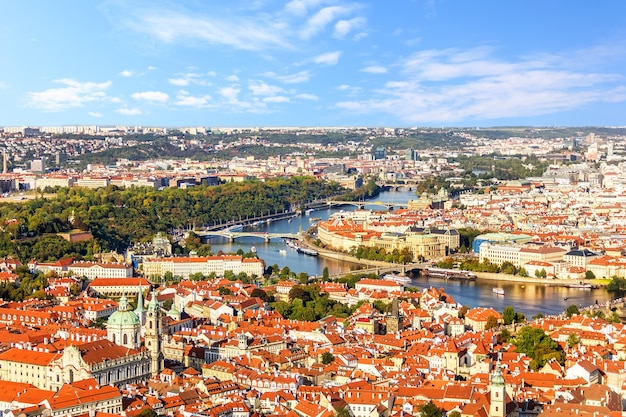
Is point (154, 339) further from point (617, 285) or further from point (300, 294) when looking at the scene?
point (617, 285)

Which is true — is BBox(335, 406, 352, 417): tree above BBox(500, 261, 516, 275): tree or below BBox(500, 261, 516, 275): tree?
above

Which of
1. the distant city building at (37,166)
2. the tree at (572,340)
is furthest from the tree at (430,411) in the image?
the distant city building at (37,166)

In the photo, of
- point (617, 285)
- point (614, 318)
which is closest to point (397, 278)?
point (617, 285)

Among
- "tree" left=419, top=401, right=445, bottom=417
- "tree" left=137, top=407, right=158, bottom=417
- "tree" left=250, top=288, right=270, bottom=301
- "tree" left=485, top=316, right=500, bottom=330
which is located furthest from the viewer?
"tree" left=250, top=288, right=270, bottom=301

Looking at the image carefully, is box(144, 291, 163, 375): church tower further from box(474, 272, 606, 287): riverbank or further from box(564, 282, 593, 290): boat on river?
box(474, 272, 606, 287): riverbank

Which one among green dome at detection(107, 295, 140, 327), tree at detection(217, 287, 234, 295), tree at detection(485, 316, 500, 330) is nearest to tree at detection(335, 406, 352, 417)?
green dome at detection(107, 295, 140, 327)

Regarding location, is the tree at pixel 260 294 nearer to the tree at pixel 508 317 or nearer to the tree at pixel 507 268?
the tree at pixel 508 317
